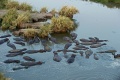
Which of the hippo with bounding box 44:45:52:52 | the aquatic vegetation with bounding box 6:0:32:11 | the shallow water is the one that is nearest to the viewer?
the shallow water

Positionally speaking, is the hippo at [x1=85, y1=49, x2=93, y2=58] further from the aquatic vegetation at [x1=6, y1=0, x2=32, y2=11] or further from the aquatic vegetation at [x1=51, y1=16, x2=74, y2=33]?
the aquatic vegetation at [x1=6, y1=0, x2=32, y2=11]

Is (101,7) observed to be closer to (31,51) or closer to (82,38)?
(82,38)

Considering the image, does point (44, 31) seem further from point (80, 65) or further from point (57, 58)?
point (80, 65)

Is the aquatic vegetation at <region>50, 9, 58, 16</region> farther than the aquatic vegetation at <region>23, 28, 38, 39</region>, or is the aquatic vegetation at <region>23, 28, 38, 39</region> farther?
the aquatic vegetation at <region>50, 9, 58, 16</region>

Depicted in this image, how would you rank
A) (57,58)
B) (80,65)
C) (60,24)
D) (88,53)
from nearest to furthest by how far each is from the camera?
(80,65) < (57,58) < (88,53) < (60,24)

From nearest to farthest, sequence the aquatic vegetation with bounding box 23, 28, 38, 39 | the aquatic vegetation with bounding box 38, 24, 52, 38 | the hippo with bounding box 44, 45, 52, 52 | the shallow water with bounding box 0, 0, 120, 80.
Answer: the shallow water with bounding box 0, 0, 120, 80, the hippo with bounding box 44, 45, 52, 52, the aquatic vegetation with bounding box 23, 28, 38, 39, the aquatic vegetation with bounding box 38, 24, 52, 38

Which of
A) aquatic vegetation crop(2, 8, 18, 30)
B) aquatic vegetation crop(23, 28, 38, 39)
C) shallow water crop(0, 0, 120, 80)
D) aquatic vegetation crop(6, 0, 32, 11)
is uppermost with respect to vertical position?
aquatic vegetation crop(6, 0, 32, 11)

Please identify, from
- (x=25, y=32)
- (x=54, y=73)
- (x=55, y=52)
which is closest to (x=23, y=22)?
(x=25, y=32)

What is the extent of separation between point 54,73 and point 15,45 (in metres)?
5.29

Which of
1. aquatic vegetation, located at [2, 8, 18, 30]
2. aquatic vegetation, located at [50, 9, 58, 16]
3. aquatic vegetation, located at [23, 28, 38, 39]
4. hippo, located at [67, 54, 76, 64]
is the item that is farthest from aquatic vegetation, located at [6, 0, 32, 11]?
hippo, located at [67, 54, 76, 64]

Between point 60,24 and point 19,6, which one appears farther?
point 19,6

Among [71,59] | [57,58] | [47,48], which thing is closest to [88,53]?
[71,59]

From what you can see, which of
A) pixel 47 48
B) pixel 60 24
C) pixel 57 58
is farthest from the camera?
pixel 60 24

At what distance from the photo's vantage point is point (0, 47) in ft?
71.6
